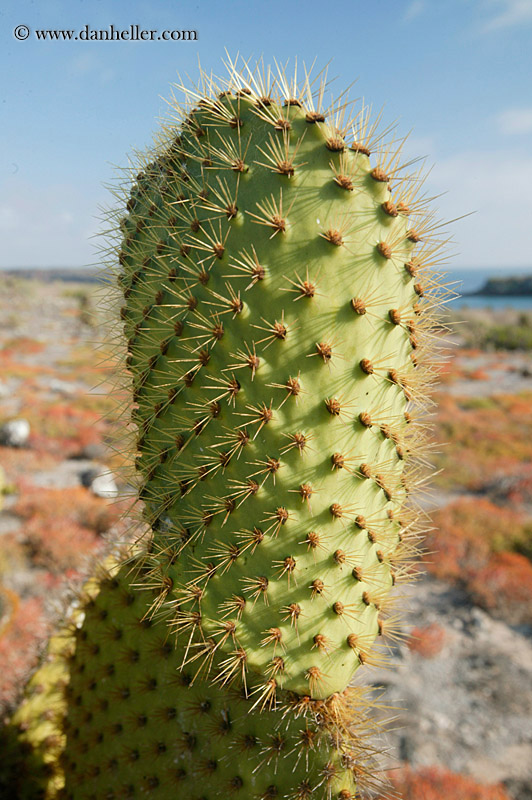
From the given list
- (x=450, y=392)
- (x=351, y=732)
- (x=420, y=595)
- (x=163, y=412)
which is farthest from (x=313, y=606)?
(x=450, y=392)

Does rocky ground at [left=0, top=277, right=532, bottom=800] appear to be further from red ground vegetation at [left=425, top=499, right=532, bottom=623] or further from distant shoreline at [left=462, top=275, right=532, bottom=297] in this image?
distant shoreline at [left=462, top=275, right=532, bottom=297]

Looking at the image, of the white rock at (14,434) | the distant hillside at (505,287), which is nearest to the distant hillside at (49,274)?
the distant hillside at (505,287)

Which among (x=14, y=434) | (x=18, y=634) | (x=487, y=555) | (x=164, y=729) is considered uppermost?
(x=164, y=729)

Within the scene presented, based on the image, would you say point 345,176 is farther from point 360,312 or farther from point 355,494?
point 355,494

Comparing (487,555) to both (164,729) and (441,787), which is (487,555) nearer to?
(441,787)

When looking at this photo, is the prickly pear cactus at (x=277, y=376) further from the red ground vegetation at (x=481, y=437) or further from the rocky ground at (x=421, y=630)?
the red ground vegetation at (x=481, y=437)

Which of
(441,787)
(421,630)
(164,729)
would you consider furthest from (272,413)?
(421,630)
